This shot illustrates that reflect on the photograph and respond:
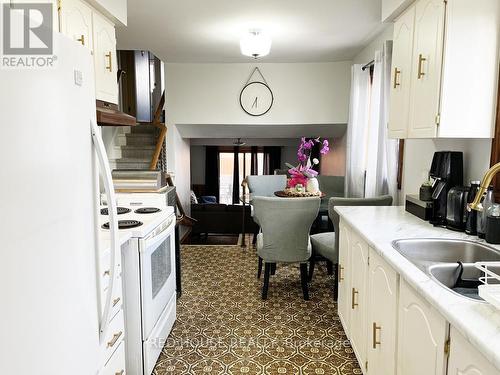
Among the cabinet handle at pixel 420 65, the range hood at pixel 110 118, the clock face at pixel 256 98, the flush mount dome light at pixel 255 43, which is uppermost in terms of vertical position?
the flush mount dome light at pixel 255 43

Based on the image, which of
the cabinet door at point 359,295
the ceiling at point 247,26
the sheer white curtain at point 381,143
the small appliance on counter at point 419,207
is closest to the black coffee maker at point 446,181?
the small appliance on counter at point 419,207

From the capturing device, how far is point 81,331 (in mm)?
1017

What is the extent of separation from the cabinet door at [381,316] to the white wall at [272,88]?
320 cm

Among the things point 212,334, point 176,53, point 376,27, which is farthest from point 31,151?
point 176,53

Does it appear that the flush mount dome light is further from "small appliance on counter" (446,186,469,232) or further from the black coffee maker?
"small appliance on counter" (446,186,469,232)

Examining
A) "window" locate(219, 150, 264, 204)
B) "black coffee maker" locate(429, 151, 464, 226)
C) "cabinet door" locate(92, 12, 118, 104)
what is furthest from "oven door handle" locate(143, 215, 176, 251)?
"window" locate(219, 150, 264, 204)

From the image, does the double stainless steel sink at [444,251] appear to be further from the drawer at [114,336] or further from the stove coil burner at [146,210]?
the stove coil burner at [146,210]

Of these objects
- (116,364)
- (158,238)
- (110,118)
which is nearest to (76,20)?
(110,118)

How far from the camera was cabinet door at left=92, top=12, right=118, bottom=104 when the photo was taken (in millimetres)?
2422

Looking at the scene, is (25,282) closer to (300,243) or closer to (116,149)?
(300,243)

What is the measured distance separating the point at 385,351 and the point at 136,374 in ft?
4.42

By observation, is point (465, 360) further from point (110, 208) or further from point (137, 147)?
point (137, 147)

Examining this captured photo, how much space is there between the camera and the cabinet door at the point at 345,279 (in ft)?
7.45

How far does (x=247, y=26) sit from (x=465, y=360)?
118 inches
